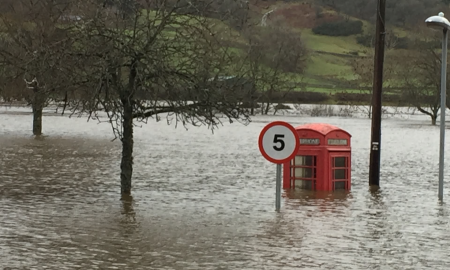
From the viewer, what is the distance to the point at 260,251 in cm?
1009

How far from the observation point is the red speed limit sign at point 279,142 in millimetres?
13133

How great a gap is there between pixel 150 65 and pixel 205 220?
2.92 metres

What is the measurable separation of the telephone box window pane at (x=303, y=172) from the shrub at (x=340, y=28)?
6498 inches

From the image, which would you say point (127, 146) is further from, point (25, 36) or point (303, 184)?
point (25, 36)

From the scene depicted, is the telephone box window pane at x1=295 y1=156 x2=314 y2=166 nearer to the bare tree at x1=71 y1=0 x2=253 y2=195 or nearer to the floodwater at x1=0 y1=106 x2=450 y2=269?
the floodwater at x1=0 y1=106 x2=450 y2=269

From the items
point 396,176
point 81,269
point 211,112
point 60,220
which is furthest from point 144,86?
point 396,176

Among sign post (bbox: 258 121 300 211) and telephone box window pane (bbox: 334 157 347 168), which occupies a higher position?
sign post (bbox: 258 121 300 211)

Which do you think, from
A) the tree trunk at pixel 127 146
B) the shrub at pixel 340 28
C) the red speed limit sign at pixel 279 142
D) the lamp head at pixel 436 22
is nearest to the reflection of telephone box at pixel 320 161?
the lamp head at pixel 436 22

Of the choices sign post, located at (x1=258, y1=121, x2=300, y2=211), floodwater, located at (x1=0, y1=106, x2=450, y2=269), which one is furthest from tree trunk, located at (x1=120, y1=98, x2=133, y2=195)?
sign post, located at (x1=258, y1=121, x2=300, y2=211)

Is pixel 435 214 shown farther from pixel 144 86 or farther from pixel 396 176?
pixel 396 176

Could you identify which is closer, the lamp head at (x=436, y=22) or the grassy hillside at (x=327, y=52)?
the lamp head at (x=436, y=22)

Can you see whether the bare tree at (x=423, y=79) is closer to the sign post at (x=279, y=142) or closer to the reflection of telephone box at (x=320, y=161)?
the reflection of telephone box at (x=320, y=161)

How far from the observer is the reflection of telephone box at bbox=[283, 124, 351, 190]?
16.7 meters

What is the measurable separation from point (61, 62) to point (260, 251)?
577 cm
